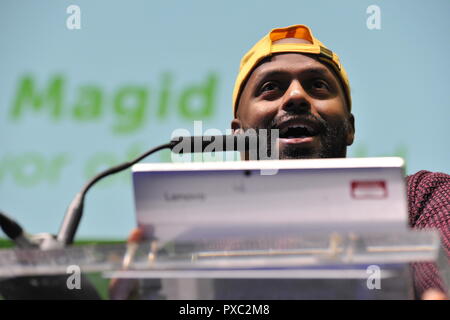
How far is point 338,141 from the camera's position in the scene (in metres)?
1.21

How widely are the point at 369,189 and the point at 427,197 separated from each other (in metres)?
0.78

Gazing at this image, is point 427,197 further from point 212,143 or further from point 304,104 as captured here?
point 212,143

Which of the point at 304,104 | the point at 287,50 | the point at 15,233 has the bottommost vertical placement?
the point at 15,233

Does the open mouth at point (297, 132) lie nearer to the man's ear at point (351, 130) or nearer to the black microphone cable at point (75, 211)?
the man's ear at point (351, 130)

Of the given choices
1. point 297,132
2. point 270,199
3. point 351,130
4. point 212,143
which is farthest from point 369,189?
point 351,130

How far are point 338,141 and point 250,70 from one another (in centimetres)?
35

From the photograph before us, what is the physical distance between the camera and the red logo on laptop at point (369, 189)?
45 centimetres

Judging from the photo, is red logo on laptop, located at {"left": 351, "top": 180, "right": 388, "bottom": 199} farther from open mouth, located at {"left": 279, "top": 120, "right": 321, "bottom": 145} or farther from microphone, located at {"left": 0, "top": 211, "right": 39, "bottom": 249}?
open mouth, located at {"left": 279, "top": 120, "right": 321, "bottom": 145}

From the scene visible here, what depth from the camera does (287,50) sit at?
4.33 feet

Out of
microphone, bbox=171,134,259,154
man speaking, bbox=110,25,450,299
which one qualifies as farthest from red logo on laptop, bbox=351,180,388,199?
man speaking, bbox=110,25,450,299

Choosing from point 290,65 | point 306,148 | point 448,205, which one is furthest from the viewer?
point 290,65

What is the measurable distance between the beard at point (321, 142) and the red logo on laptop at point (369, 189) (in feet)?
2.07

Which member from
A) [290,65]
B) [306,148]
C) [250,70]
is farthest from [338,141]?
[250,70]
